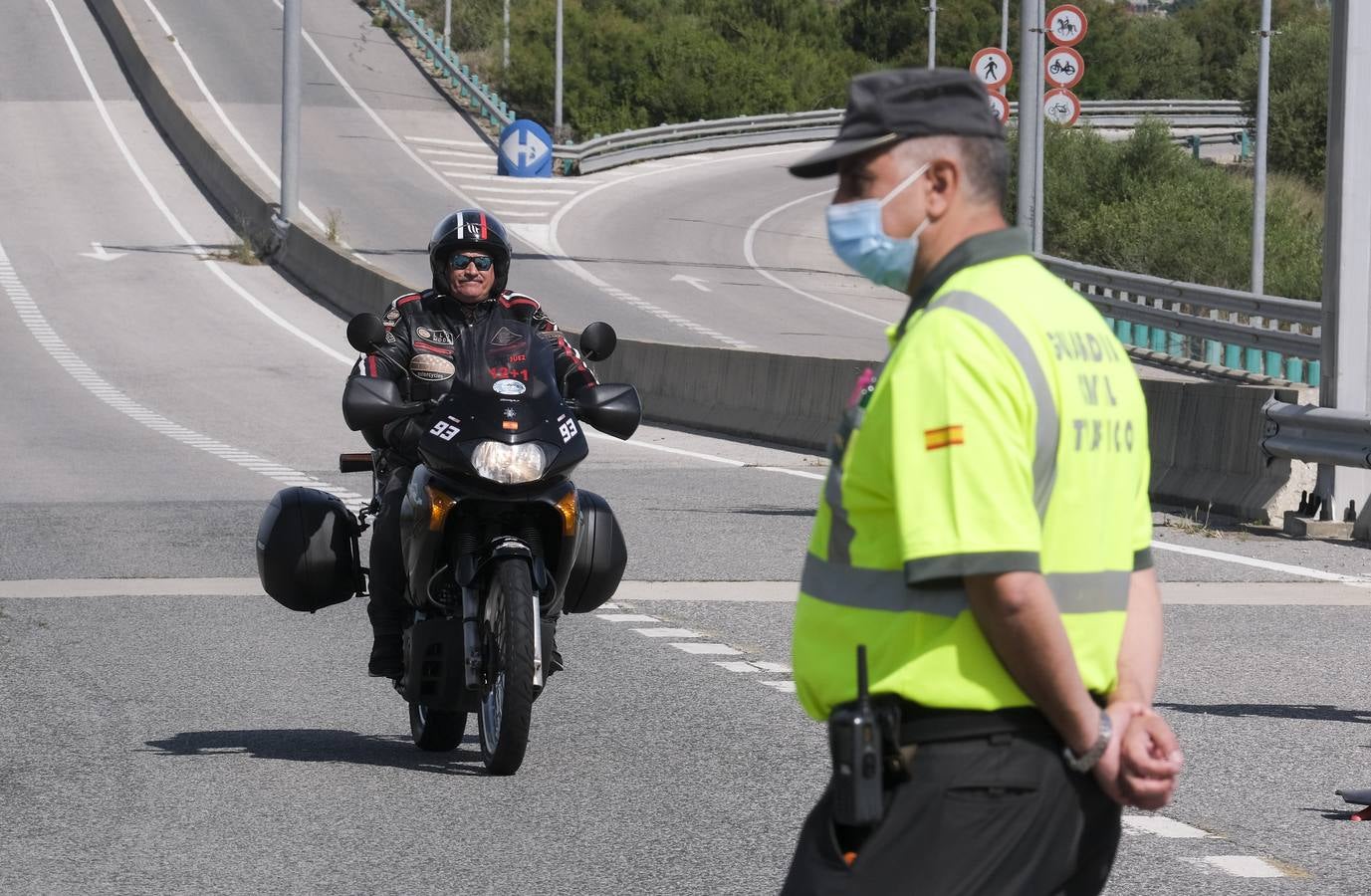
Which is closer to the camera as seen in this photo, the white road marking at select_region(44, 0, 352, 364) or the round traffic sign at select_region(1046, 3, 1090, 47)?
the white road marking at select_region(44, 0, 352, 364)

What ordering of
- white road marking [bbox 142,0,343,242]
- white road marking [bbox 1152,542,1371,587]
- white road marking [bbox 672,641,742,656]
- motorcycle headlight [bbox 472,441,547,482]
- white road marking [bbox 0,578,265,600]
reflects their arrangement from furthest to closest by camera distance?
white road marking [bbox 142,0,343,242] < white road marking [bbox 1152,542,1371,587] < white road marking [bbox 0,578,265,600] < white road marking [bbox 672,641,742,656] < motorcycle headlight [bbox 472,441,547,482]

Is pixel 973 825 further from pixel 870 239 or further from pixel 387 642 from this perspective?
pixel 387 642

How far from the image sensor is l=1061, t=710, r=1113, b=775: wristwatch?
324cm

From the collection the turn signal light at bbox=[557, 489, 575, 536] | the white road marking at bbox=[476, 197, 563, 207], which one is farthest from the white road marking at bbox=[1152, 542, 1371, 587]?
the white road marking at bbox=[476, 197, 563, 207]

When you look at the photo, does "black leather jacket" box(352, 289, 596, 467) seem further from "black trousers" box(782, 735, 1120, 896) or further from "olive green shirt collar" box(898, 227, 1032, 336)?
"black trousers" box(782, 735, 1120, 896)

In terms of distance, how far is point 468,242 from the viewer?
8.26 metres

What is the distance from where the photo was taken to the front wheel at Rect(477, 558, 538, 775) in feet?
24.3

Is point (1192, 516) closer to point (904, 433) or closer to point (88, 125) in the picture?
point (904, 433)

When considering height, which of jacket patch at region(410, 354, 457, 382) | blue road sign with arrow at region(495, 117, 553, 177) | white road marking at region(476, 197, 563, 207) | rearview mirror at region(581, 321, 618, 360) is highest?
blue road sign with arrow at region(495, 117, 553, 177)

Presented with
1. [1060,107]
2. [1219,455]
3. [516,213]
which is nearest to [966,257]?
[1219,455]

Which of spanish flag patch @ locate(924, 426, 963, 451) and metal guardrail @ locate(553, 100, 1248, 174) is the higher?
metal guardrail @ locate(553, 100, 1248, 174)

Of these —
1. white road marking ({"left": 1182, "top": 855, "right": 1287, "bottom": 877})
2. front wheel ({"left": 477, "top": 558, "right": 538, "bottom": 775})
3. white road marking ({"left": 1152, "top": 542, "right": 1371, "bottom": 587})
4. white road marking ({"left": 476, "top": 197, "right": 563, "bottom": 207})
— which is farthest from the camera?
white road marking ({"left": 476, "top": 197, "right": 563, "bottom": 207})

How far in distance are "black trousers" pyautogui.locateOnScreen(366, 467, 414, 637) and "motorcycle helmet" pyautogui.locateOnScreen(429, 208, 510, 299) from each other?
0.70 metres

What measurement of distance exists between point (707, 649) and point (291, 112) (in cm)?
3367
